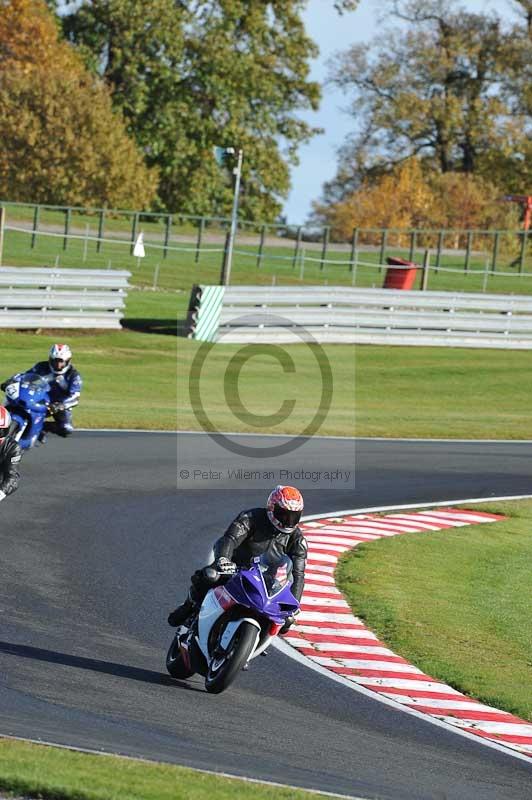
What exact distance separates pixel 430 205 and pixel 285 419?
47.9 m

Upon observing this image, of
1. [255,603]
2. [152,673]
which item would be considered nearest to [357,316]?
[152,673]

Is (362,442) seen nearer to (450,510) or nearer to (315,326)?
(450,510)

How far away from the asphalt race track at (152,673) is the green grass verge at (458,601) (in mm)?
1366

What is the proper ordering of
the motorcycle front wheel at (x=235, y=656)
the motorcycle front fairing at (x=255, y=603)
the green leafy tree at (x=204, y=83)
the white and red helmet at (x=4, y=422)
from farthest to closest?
the green leafy tree at (x=204, y=83) → the white and red helmet at (x=4, y=422) → the motorcycle front fairing at (x=255, y=603) → the motorcycle front wheel at (x=235, y=656)

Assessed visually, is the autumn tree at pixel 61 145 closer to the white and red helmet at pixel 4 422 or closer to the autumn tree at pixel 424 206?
the autumn tree at pixel 424 206

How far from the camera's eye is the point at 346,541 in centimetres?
1769

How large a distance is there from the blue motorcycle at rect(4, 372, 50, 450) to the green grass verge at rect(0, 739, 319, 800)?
10481mm

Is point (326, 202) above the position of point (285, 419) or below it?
above

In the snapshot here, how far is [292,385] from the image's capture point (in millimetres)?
31766

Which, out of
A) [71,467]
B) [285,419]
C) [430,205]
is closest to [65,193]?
[430,205]

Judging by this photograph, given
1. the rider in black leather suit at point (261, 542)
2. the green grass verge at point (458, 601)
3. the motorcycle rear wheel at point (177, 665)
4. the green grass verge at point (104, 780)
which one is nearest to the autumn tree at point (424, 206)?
the green grass verge at point (458, 601)

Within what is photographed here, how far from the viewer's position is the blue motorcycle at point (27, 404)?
61.0 ft

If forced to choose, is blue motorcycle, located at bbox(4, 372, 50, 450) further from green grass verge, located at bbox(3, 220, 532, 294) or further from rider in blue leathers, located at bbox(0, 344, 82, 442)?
green grass verge, located at bbox(3, 220, 532, 294)

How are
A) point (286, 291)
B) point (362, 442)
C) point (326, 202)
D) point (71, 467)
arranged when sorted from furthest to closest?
point (326, 202), point (286, 291), point (362, 442), point (71, 467)
